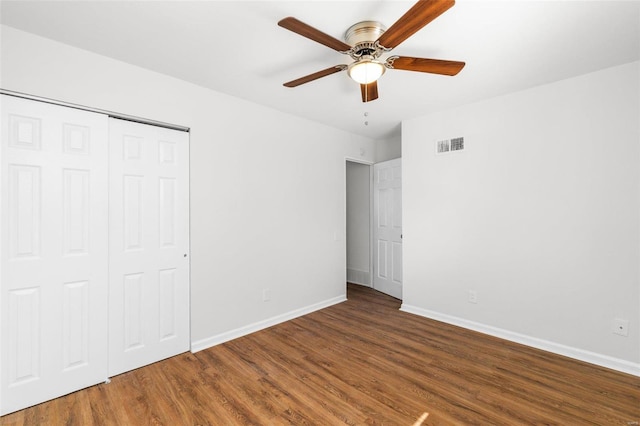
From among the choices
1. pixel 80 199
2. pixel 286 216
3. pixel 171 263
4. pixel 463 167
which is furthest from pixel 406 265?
pixel 80 199

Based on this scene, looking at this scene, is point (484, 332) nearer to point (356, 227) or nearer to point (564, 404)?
point (564, 404)

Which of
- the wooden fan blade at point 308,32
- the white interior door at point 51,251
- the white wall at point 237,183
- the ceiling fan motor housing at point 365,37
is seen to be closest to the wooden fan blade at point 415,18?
the ceiling fan motor housing at point 365,37

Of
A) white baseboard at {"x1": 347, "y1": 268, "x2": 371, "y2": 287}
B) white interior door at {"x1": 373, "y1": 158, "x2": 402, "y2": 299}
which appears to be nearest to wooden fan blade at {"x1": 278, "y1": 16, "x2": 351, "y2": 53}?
white interior door at {"x1": 373, "y1": 158, "x2": 402, "y2": 299}

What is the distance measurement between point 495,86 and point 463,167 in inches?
35.6

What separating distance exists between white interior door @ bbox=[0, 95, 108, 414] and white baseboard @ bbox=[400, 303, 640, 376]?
349 cm

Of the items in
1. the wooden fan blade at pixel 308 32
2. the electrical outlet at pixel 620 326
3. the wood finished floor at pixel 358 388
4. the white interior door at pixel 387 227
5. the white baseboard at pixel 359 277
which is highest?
the wooden fan blade at pixel 308 32

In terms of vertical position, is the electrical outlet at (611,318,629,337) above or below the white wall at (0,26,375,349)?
below

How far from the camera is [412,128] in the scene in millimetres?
3857

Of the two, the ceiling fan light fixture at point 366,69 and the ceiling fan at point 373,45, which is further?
the ceiling fan light fixture at point 366,69

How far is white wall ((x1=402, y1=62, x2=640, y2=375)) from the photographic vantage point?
2496mm

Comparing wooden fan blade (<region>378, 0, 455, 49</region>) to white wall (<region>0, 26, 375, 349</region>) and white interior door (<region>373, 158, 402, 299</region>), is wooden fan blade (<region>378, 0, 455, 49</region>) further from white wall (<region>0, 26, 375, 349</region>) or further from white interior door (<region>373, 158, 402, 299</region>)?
white interior door (<region>373, 158, 402, 299</region>)

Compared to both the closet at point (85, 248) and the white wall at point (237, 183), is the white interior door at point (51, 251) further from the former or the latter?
the white wall at point (237, 183)

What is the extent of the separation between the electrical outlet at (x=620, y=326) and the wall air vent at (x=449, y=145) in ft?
6.96

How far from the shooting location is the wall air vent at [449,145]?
345cm
